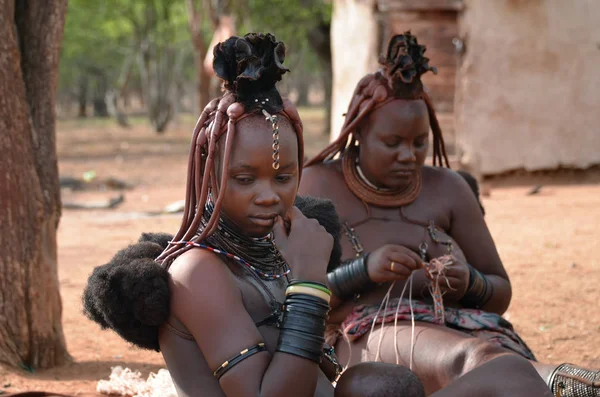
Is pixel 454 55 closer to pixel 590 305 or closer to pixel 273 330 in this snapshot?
pixel 590 305

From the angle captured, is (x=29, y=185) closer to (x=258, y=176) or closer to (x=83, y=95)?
(x=258, y=176)

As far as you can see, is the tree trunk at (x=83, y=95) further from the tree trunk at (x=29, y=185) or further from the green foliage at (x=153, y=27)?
the tree trunk at (x=29, y=185)

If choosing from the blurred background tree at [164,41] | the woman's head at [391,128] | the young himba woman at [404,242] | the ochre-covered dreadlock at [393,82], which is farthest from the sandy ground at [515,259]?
the blurred background tree at [164,41]

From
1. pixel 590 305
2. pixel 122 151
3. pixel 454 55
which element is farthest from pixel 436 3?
pixel 122 151

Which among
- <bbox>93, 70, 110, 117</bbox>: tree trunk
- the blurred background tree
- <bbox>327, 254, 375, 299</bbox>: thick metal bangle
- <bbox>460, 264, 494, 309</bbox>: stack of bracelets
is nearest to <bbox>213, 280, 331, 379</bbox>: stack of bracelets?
<bbox>327, 254, 375, 299</bbox>: thick metal bangle

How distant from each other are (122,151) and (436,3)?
13.3 metres

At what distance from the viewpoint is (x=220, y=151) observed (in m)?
2.62

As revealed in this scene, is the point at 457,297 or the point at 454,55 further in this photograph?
the point at 454,55

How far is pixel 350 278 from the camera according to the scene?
3.66 metres

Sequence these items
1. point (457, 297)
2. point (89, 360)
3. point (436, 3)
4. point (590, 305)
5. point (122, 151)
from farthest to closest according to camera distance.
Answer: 1. point (122, 151)
2. point (436, 3)
3. point (590, 305)
4. point (89, 360)
5. point (457, 297)

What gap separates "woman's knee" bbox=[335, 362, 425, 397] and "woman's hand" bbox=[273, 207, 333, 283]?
13.9 inches

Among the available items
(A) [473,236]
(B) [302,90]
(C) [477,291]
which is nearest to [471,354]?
(C) [477,291]

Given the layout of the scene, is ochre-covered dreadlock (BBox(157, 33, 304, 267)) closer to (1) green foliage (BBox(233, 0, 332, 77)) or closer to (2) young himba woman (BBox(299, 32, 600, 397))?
(2) young himba woman (BBox(299, 32, 600, 397))

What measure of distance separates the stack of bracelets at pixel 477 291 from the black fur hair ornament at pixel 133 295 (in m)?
1.58
